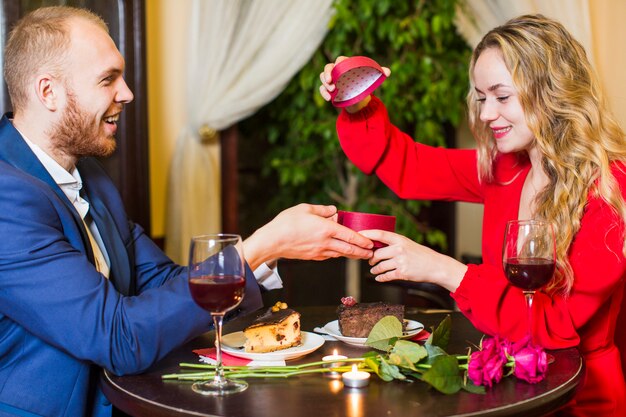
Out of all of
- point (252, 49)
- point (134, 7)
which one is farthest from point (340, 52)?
point (134, 7)

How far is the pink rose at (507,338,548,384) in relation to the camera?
5.09 ft

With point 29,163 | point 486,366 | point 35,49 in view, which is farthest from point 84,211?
point 486,366

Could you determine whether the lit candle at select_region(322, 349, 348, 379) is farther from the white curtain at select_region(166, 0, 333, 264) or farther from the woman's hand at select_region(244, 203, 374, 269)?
the white curtain at select_region(166, 0, 333, 264)

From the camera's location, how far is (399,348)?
1600 mm

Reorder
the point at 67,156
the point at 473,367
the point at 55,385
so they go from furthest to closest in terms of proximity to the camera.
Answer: the point at 67,156 < the point at 55,385 < the point at 473,367

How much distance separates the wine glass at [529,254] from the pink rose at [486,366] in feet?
0.48

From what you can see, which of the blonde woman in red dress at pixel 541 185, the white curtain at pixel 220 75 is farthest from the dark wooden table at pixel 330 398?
the white curtain at pixel 220 75

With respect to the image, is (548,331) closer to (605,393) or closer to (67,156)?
(605,393)

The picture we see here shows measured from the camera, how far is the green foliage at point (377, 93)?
13.5ft

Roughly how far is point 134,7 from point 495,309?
238 cm

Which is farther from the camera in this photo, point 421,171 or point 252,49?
point 252,49

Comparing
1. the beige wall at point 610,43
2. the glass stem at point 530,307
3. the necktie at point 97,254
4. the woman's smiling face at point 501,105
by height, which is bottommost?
the glass stem at point 530,307

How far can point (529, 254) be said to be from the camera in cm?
167

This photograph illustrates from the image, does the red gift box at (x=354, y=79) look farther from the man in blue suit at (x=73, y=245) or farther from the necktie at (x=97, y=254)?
the necktie at (x=97, y=254)
